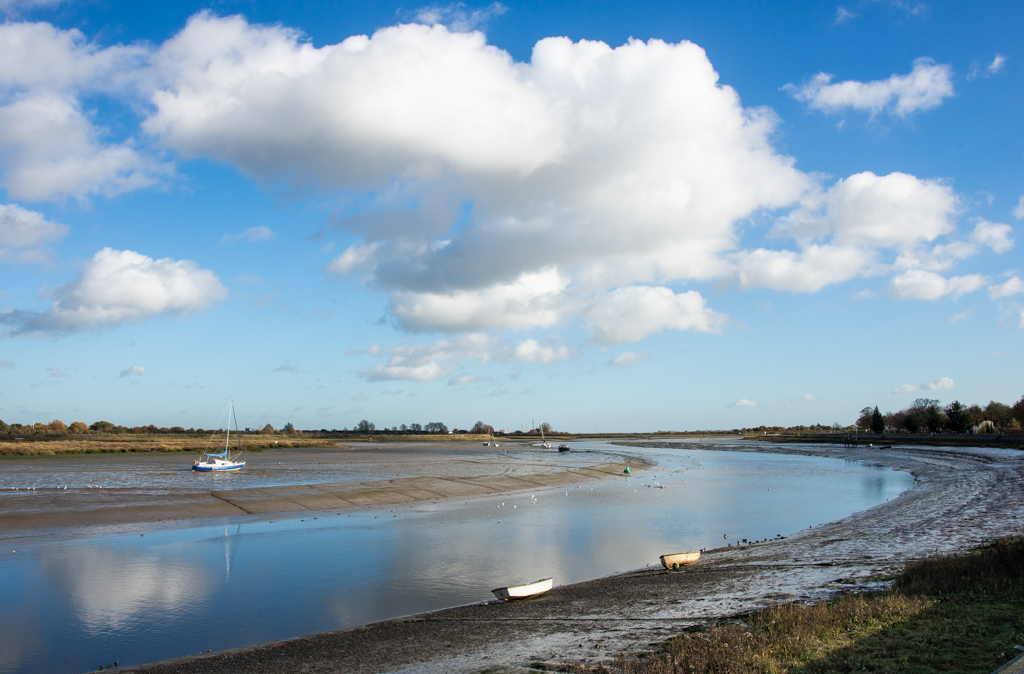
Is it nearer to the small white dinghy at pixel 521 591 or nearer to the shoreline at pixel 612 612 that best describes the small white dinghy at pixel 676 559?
the shoreline at pixel 612 612

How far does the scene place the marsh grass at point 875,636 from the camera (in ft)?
30.6

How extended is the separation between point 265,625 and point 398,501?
26.1m

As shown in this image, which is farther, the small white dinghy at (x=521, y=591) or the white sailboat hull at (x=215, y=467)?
the white sailboat hull at (x=215, y=467)

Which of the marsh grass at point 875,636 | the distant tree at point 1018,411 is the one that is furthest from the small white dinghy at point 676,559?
the distant tree at point 1018,411

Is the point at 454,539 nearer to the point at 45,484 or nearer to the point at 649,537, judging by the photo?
the point at 649,537

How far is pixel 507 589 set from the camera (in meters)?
17.0

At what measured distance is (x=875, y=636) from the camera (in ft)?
34.6

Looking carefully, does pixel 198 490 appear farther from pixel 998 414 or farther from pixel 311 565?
pixel 998 414

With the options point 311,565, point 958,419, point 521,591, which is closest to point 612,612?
point 521,591

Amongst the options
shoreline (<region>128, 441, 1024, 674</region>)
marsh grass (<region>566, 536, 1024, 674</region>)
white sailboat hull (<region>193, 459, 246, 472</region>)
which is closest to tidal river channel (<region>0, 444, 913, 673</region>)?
shoreline (<region>128, 441, 1024, 674</region>)

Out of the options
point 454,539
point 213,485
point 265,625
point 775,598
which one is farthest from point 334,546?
point 213,485

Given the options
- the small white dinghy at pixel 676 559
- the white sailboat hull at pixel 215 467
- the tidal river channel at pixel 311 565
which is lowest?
the white sailboat hull at pixel 215 467

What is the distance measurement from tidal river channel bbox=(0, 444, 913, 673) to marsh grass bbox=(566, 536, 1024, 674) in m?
8.48

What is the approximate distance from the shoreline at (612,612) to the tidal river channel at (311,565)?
1.65 meters
